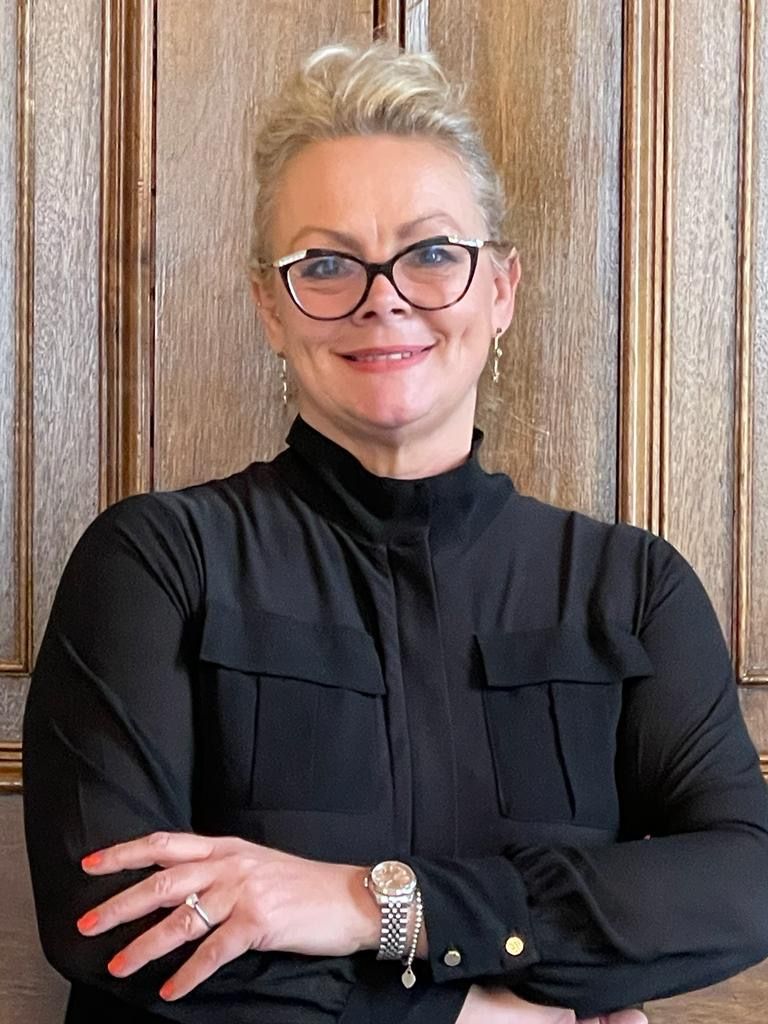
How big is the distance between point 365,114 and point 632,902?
793mm

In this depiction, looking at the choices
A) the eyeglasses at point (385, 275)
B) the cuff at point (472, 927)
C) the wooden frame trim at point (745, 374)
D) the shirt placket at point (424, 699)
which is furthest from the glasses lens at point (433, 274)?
the cuff at point (472, 927)

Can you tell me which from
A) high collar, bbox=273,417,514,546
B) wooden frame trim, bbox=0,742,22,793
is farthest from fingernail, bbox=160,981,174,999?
wooden frame trim, bbox=0,742,22,793

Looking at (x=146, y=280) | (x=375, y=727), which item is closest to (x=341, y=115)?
(x=146, y=280)

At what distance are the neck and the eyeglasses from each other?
120mm

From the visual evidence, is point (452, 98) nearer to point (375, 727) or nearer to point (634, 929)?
point (375, 727)

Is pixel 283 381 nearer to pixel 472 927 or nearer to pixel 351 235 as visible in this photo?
pixel 351 235

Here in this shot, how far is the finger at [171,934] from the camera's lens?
102 centimetres

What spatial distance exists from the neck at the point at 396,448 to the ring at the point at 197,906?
1.57 feet

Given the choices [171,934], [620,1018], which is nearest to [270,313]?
[171,934]

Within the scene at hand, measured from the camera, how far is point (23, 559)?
1.57 metres

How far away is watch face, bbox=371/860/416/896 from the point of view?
1.07m

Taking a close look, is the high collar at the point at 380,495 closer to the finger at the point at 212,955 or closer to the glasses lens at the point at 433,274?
the glasses lens at the point at 433,274

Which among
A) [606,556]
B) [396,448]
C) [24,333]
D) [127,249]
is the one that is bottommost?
[606,556]

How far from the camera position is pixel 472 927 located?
1.06 m
